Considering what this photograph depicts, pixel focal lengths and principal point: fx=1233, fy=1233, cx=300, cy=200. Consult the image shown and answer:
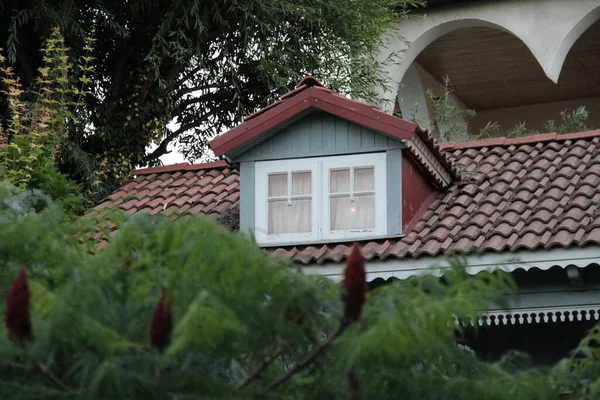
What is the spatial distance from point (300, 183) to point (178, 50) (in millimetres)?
6276

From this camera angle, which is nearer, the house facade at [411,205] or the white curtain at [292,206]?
the house facade at [411,205]

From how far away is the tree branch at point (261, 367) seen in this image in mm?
4480

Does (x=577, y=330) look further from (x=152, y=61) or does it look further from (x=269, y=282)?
(x=152, y=61)

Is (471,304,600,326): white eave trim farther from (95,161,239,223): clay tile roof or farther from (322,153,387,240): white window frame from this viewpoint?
(95,161,239,223): clay tile roof

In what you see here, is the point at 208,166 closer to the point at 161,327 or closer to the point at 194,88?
the point at 194,88

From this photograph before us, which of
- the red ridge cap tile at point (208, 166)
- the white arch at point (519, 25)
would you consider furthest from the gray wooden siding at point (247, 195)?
the white arch at point (519, 25)

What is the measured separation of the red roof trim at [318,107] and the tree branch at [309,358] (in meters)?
6.98

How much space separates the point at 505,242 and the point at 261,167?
2684 mm

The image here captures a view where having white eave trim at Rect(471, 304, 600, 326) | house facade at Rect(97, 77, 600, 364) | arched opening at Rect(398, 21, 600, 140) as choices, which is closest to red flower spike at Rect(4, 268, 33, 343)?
house facade at Rect(97, 77, 600, 364)

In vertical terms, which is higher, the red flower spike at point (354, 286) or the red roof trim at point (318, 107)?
the red roof trim at point (318, 107)

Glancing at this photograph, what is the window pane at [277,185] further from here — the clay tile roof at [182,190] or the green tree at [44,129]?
the green tree at [44,129]

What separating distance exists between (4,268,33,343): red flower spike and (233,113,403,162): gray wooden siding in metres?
7.70

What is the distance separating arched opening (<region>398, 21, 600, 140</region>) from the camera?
22422 millimetres

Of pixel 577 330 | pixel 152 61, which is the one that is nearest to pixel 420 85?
pixel 152 61
